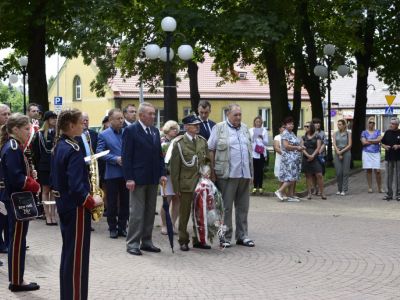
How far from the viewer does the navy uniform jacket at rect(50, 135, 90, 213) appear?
5898 mm

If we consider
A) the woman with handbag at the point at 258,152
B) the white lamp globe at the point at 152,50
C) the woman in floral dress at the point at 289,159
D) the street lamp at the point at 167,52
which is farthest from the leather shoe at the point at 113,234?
the white lamp globe at the point at 152,50

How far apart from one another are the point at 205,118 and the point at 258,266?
10.5ft

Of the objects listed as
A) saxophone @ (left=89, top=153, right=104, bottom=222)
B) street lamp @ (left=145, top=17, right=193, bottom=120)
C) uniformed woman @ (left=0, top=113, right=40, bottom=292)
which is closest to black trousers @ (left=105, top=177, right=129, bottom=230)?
uniformed woman @ (left=0, top=113, right=40, bottom=292)

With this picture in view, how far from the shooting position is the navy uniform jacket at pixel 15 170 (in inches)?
279

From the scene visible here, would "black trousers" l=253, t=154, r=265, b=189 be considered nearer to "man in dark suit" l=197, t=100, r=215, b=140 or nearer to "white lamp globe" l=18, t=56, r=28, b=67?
"man in dark suit" l=197, t=100, r=215, b=140

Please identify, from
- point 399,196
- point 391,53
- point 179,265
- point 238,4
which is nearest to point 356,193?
point 399,196

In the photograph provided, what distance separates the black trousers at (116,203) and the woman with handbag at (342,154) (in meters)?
8.17

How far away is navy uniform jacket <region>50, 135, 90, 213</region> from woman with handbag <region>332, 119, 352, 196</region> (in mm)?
12604

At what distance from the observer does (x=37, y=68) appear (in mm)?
20578

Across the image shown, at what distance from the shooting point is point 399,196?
1661 cm

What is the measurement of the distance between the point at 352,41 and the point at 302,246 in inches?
772

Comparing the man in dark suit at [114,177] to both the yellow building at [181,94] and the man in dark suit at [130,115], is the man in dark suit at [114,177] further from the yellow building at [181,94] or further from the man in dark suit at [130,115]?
the yellow building at [181,94]

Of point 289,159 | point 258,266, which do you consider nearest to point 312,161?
point 289,159

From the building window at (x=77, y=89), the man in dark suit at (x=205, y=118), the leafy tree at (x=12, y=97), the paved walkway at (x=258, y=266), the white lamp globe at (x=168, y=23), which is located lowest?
the paved walkway at (x=258, y=266)
